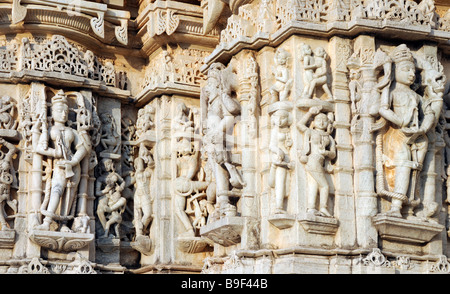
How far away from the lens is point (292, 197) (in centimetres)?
1528

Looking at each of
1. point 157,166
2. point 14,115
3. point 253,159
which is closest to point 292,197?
point 253,159

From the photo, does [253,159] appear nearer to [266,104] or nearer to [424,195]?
[266,104]

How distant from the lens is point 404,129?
15.2 metres

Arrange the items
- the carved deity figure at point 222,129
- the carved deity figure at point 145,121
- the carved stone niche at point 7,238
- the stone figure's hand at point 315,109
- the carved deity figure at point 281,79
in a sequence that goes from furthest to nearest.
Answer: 1. the carved deity figure at point 145,121
2. the carved stone niche at point 7,238
3. the carved deity figure at point 222,129
4. the carved deity figure at point 281,79
5. the stone figure's hand at point 315,109

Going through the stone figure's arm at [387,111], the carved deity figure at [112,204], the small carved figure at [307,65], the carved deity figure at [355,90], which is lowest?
the carved deity figure at [112,204]

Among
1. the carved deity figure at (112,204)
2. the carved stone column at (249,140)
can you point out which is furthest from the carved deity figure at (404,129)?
the carved deity figure at (112,204)

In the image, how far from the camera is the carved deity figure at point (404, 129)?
598 inches

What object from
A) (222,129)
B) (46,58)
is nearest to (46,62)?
(46,58)

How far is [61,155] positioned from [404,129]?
501 centimetres

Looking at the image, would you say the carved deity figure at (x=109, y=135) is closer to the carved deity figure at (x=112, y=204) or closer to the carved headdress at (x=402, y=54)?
the carved deity figure at (x=112, y=204)

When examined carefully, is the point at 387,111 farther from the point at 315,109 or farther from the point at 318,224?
the point at 318,224

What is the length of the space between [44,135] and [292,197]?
4.02 meters

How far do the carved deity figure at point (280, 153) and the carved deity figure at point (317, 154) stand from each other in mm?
205

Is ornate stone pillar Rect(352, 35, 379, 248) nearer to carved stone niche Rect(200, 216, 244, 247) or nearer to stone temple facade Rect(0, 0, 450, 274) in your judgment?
stone temple facade Rect(0, 0, 450, 274)
